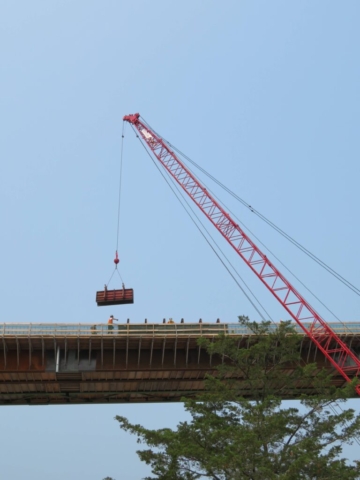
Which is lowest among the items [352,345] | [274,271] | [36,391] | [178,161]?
[36,391]

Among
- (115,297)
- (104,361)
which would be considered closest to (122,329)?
(104,361)

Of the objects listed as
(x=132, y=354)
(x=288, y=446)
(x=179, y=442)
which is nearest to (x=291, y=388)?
(x=288, y=446)

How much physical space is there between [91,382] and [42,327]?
21.1ft

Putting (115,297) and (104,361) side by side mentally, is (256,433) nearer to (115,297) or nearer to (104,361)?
(104,361)

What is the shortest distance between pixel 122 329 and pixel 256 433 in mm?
18015

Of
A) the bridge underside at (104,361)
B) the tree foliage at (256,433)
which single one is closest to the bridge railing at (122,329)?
the bridge underside at (104,361)

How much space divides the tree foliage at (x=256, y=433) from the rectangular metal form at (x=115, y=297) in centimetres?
2255

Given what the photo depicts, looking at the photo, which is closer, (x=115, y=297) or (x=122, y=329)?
(x=122, y=329)

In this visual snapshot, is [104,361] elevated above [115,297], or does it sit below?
below

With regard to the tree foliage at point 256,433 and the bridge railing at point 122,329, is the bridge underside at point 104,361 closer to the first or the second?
the bridge railing at point 122,329

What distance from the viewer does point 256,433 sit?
100ft

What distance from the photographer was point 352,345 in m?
51.7

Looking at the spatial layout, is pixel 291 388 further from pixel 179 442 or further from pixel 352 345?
pixel 352 345

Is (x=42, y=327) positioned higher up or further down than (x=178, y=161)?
further down
